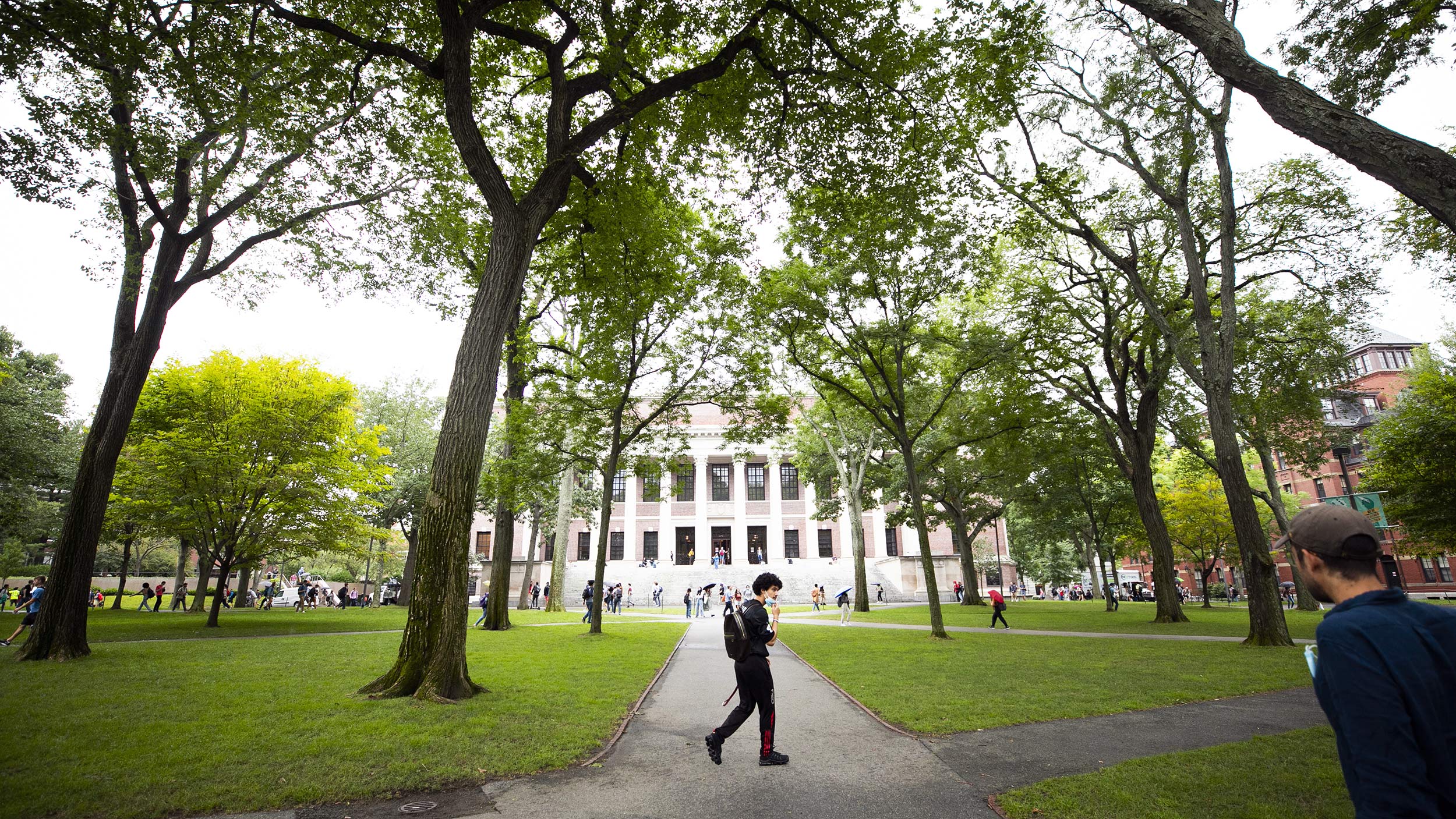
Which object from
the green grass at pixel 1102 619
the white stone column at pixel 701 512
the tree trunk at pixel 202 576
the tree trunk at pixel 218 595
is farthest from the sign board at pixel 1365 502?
the white stone column at pixel 701 512

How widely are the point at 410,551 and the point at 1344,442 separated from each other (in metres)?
40.6

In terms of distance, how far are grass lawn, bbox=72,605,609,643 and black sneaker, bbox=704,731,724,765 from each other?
52.0 feet

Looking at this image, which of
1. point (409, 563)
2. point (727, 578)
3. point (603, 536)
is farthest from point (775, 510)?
point (603, 536)

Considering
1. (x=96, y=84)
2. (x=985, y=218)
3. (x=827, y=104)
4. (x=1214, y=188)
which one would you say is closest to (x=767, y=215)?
(x=827, y=104)

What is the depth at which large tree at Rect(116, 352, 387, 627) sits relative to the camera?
1780 centimetres

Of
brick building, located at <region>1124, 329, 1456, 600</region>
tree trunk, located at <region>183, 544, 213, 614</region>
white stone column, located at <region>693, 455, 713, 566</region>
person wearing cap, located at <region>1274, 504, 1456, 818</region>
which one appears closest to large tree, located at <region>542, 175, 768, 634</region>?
person wearing cap, located at <region>1274, 504, 1456, 818</region>

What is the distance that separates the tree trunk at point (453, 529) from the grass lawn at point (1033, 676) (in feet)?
16.9

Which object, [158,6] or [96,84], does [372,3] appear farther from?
[96,84]

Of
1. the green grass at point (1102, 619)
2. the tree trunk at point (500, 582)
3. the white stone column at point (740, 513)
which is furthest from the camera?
the white stone column at point (740, 513)

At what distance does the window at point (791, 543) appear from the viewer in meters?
54.2

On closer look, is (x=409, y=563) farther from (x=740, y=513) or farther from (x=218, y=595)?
(x=740, y=513)

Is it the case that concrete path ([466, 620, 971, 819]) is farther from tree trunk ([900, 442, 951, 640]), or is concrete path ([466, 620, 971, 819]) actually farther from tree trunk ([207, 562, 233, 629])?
tree trunk ([207, 562, 233, 629])

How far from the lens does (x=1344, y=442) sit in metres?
21.9

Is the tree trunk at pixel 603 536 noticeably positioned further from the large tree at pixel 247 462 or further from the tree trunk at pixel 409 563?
the tree trunk at pixel 409 563
